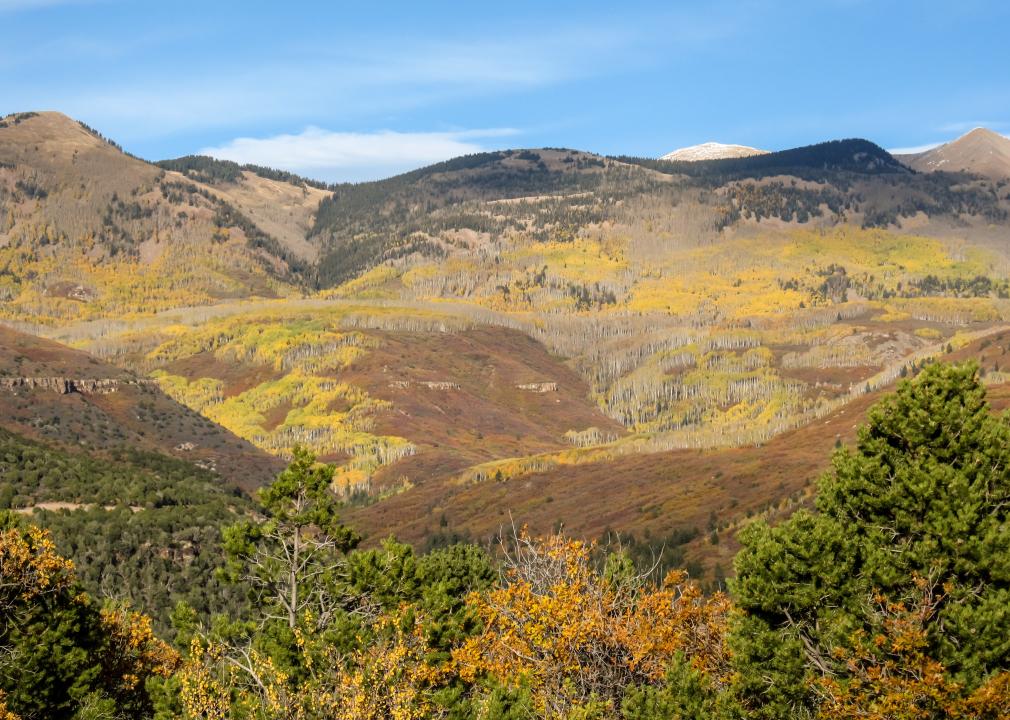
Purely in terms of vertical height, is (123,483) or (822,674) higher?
(822,674)

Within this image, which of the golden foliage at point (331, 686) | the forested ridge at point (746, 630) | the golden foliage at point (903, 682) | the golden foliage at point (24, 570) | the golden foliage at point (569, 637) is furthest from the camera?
the golden foliage at point (24, 570)

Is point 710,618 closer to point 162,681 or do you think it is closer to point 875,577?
point 875,577

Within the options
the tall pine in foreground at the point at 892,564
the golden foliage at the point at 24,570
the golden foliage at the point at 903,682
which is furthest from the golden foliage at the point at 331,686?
the golden foliage at the point at 903,682

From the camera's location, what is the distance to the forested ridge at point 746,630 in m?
37.1

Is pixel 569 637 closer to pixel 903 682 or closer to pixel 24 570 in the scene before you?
pixel 903 682

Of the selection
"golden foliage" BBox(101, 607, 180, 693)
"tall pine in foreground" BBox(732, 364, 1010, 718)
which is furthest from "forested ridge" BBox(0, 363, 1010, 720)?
"golden foliage" BBox(101, 607, 180, 693)

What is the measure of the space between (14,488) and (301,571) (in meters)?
91.7

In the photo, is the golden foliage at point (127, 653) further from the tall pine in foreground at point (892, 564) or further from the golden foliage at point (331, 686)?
the tall pine in foreground at point (892, 564)

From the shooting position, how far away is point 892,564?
41062 millimetres

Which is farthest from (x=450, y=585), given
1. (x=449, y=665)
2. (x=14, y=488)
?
(x=14, y=488)

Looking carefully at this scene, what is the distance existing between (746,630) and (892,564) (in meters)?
5.68

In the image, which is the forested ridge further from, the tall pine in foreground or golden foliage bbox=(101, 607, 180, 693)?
golden foliage bbox=(101, 607, 180, 693)

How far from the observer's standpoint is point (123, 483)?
496 ft

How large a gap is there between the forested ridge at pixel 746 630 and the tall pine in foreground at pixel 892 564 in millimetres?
74
